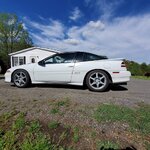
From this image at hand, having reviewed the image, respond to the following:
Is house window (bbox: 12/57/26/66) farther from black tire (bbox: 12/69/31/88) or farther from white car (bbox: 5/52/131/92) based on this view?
black tire (bbox: 12/69/31/88)

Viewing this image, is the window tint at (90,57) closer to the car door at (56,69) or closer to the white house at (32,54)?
the car door at (56,69)

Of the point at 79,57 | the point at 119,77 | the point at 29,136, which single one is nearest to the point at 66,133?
the point at 29,136

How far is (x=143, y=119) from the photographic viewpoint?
3682 mm

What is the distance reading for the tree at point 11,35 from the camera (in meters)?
39.2

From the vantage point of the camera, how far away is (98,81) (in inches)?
240

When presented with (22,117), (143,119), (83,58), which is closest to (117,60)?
(83,58)

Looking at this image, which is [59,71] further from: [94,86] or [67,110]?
[67,110]

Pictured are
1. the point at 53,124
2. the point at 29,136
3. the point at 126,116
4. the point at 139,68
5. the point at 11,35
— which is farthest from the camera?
the point at 11,35

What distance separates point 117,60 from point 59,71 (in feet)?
6.62

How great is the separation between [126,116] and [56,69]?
132 inches

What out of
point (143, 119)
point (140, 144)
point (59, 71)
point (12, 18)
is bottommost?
point (140, 144)

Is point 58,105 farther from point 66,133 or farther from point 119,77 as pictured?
point 119,77

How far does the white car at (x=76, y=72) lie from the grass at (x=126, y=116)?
79.0 inches

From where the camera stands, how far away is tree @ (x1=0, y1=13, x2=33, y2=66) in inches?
1542
